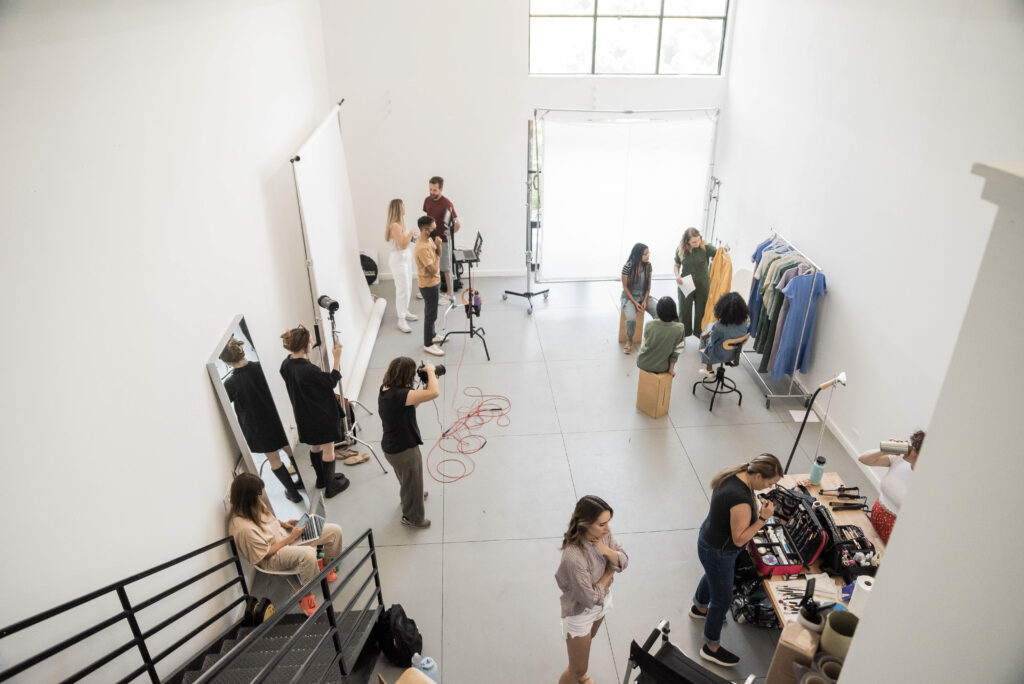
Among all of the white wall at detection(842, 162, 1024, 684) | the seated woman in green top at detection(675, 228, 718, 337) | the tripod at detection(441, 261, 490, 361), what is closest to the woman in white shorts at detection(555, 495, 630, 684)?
the white wall at detection(842, 162, 1024, 684)

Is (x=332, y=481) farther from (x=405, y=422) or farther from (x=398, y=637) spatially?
(x=398, y=637)

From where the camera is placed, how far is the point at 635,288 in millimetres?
7172

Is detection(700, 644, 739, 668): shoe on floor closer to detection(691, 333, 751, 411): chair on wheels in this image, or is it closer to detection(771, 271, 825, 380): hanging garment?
detection(691, 333, 751, 411): chair on wheels

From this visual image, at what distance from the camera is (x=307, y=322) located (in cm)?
639

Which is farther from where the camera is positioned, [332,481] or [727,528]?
[332,481]

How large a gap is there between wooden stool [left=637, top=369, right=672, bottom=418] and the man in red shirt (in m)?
3.04

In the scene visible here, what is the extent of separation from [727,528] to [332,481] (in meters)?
3.21

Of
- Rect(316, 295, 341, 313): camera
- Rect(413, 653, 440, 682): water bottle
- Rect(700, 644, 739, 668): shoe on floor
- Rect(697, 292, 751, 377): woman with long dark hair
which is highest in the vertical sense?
Rect(316, 295, 341, 313): camera

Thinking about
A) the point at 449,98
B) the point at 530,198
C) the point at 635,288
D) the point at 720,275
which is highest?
the point at 449,98

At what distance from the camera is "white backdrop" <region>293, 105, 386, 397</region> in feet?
19.5

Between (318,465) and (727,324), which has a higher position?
(727,324)

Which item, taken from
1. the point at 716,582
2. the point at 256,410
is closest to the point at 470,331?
the point at 256,410

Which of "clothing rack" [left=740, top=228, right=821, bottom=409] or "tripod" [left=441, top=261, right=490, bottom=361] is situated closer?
"clothing rack" [left=740, top=228, right=821, bottom=409]

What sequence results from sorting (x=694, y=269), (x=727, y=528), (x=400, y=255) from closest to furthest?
(x=727, y=528) < (x=694, y=269) < (x=400, y=255)
